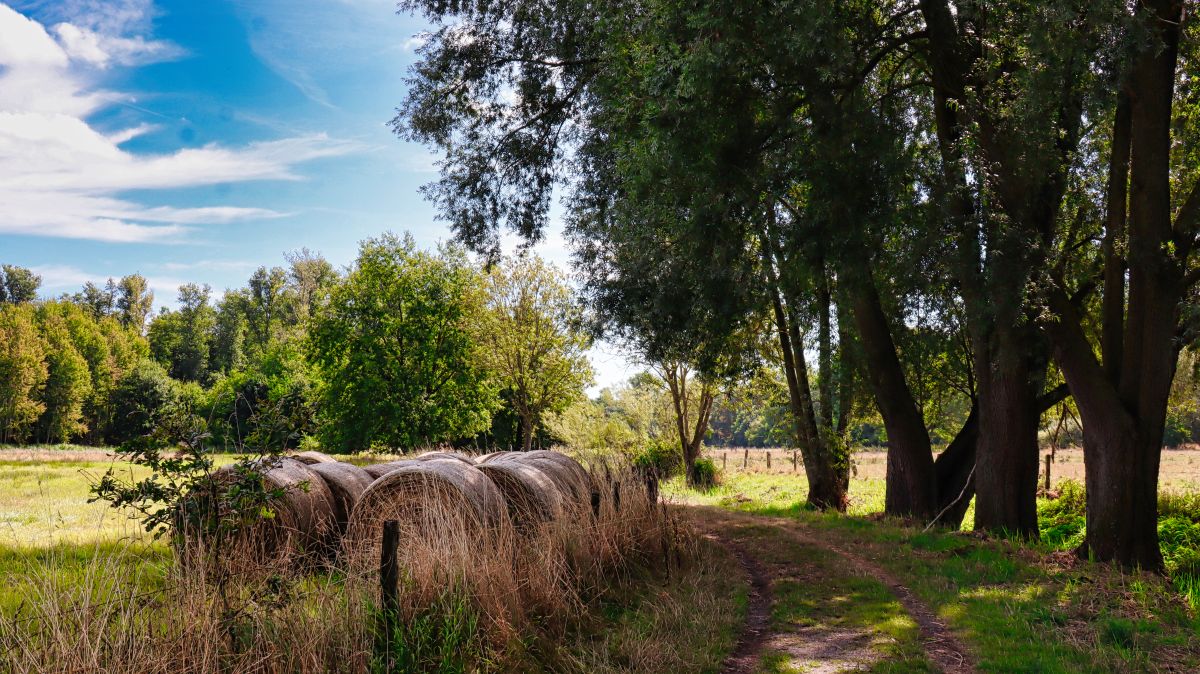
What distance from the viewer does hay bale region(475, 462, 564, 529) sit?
9.55 metres

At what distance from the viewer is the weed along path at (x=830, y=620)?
648 cm

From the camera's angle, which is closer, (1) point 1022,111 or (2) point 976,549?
(1) point 1022,111

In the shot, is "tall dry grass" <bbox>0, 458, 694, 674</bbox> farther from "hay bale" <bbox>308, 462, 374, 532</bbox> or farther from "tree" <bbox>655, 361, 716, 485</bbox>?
"tree" <bbox>655, 361, 716, 485</bbox>

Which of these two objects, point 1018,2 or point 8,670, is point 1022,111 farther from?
point 8,670

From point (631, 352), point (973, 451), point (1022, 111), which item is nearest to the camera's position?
point (1022, 111)

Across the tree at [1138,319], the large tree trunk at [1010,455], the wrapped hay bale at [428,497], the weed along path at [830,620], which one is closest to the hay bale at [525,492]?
the wrapped hay bale at [428,497]

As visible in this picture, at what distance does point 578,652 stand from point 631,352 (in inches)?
534

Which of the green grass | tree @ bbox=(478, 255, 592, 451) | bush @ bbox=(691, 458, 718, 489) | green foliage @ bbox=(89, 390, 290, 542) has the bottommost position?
bush @ bbox=(691, 458, 718, 489)

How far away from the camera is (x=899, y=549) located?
11617mm

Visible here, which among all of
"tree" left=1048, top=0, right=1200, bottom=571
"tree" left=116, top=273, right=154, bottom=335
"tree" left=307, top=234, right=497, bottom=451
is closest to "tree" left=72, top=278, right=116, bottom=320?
"tree" left=116, top=273, right=154, bottom=335

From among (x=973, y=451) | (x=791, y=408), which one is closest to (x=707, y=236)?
(x=973, y=451)

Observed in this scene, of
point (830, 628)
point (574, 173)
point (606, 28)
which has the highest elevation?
point (606, 28)

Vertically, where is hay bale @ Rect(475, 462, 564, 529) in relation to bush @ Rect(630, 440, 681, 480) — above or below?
above

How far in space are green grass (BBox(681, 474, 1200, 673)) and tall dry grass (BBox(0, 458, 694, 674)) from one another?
3926mm
